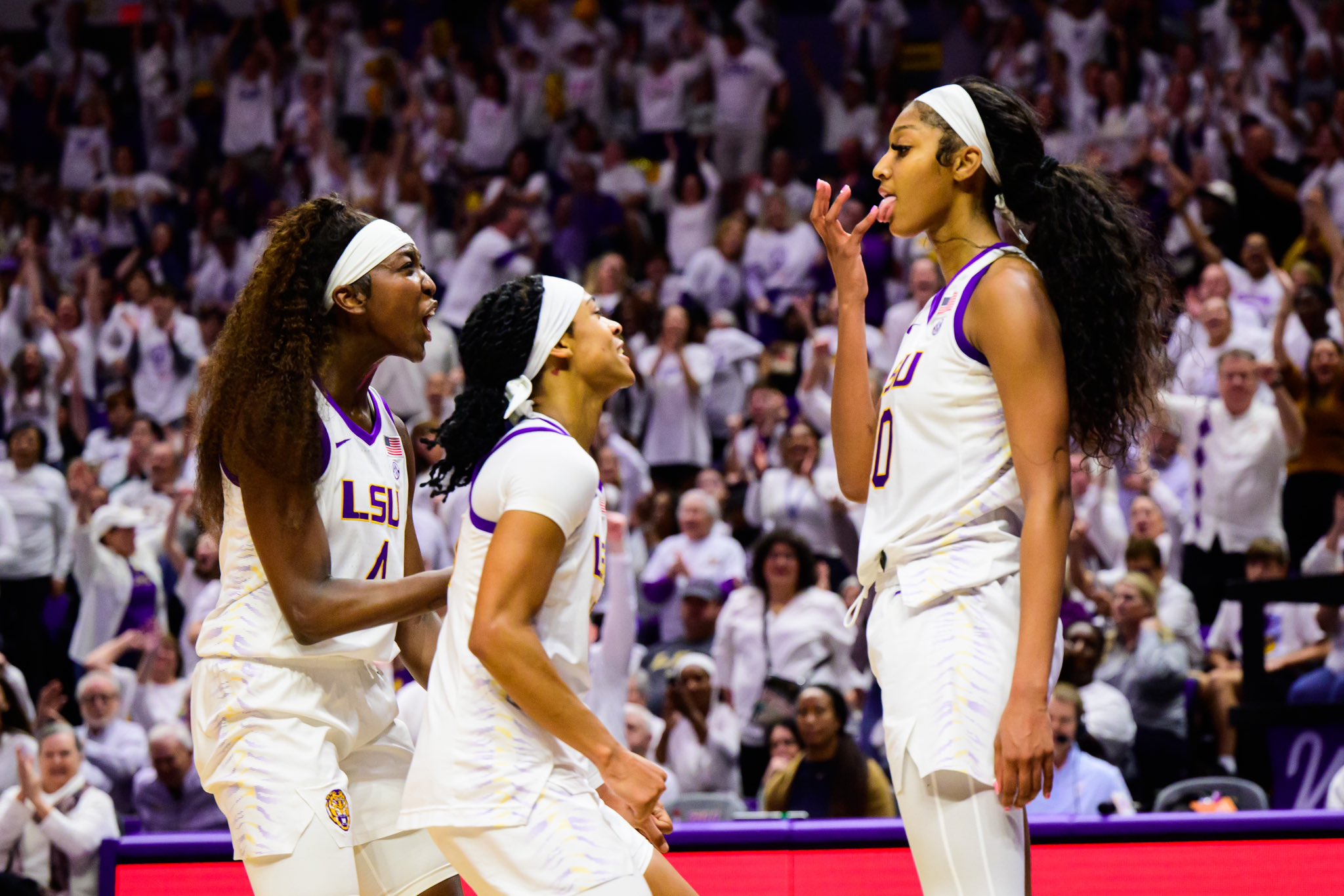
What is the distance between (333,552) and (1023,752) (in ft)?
4.75

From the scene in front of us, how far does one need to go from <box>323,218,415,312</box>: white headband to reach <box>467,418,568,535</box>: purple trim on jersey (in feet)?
2.10

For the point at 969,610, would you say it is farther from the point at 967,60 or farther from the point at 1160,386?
the point at 967,60

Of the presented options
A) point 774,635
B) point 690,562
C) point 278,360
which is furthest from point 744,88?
point 278,360

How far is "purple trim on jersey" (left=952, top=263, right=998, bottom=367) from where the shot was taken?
2.86 metres

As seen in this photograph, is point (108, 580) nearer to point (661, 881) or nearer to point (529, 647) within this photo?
point (661, 881)

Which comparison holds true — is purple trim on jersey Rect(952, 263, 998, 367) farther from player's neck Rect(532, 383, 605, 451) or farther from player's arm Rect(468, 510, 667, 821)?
player's arm Rect(468, 510, 667, 821)

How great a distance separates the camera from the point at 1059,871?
397 centimetres

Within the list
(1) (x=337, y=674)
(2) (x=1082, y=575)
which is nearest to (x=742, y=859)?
(1) (x=337, y=674)

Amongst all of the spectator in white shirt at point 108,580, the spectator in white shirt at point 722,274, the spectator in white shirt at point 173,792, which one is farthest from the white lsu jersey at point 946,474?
the spectator in white shirt at point 722,274

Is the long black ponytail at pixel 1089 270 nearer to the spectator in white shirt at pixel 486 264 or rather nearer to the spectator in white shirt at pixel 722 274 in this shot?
Answer: the spectator in white shirt at pixel 722 274

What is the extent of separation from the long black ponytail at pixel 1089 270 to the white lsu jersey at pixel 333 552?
4.32 ft

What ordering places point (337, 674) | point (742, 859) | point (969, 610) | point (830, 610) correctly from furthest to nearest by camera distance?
point (830, 610), point (742, 859), point (337, 674), point (969, 610)

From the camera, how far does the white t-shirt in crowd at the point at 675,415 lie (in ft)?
A: 37.3

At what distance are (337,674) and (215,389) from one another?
2.10 ft
